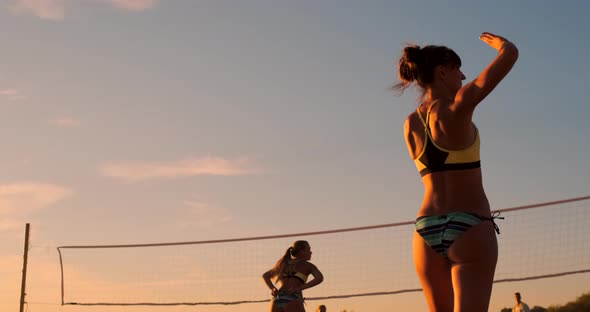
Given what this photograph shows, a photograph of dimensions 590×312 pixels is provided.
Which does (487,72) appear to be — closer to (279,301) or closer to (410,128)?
(410,128)

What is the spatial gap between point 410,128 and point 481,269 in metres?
0.73

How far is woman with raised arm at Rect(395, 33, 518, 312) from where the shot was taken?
13.4ft

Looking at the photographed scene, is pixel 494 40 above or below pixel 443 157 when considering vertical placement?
above

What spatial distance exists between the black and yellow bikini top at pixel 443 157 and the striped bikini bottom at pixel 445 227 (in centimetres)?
20

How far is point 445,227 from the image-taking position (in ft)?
13.8

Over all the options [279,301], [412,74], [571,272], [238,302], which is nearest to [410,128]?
[412,74]

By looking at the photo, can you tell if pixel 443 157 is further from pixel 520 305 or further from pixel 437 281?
pixel 520 305

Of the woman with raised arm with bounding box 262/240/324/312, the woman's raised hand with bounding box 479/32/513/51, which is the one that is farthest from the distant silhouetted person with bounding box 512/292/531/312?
the woman's raised hand with bounding box 479/32/513/51

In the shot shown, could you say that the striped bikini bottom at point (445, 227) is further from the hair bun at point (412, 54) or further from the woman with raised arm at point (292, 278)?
the woman with raised arm at point (292, 278)

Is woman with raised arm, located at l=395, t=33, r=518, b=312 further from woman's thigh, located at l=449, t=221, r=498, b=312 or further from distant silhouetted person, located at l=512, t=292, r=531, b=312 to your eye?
distant silhouetted person, located at l=512, t=292, r=531, b=312

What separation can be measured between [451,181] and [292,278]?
7657mm

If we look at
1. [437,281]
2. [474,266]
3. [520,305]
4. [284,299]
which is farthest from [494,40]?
[520,305]

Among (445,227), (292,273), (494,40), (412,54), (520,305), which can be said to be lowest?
(445,227)

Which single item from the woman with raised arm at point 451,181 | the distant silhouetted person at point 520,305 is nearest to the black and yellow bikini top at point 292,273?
the woman with raised arm at point 451,181
